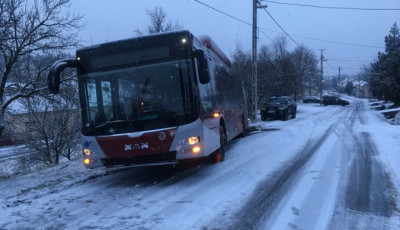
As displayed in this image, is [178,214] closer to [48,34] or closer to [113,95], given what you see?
[113,95]

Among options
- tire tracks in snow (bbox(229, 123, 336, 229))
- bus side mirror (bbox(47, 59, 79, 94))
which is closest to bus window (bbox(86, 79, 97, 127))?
bus side mirror (bbox(47, 59, 79, 94))

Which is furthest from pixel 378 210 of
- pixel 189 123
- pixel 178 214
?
pixel 189 123

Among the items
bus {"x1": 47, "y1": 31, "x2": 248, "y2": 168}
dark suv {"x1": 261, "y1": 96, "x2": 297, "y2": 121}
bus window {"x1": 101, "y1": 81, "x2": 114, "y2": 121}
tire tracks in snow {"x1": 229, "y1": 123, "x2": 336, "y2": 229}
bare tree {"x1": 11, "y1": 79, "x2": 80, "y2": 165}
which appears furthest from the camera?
dark suv {"x1": 261, "y1": 96, "x2": 297, "y2": 121}

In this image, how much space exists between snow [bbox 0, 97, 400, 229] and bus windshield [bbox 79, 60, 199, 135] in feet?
4.06

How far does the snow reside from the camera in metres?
5.01

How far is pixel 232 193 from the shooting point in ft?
20.6

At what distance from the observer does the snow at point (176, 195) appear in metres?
5.01

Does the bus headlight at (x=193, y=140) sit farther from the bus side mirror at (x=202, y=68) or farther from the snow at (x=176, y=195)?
the bus side mirror at (x=202, y=68)

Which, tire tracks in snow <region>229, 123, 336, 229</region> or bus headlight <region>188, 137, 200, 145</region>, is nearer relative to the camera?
tire tracks in snow <region>229, 123, 336, 229</region>

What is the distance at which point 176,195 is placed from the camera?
6.32 m

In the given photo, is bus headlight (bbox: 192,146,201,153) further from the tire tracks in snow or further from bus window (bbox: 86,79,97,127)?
bus window (bbox: 86,79,97,127)

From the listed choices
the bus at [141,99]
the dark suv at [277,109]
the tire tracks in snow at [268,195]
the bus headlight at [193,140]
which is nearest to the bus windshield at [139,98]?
the bus at [141,99]

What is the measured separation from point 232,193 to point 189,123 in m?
1.59

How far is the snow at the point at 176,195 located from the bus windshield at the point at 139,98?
48.8 inches
